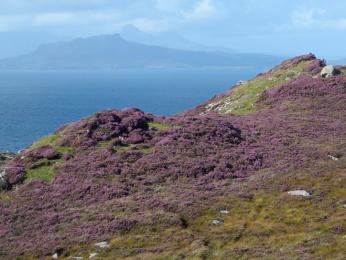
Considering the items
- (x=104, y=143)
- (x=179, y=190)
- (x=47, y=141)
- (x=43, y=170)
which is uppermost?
(x=47, y=141)

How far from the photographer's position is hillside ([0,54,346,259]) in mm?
28562

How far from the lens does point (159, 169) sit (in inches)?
1518

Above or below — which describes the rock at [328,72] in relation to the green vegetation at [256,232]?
above

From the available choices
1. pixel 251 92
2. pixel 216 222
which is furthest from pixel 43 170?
pixel 251 92

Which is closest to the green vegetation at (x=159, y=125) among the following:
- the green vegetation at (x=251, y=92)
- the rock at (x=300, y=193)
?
the green vegetation at (x=251, y=92)

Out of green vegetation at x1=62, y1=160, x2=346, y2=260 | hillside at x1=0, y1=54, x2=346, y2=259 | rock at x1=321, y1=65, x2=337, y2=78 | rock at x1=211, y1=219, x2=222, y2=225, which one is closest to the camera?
green vegetation at x1=62, y1=160, x2=346, y2=260

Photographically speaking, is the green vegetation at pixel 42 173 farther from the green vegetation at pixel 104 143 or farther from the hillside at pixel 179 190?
the green vegetation at pixel 104 143

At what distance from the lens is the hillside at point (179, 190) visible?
28562mm

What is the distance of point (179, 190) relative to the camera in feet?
116

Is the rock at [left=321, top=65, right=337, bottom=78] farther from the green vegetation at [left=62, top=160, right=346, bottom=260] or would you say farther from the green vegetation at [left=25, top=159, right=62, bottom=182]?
the green vegetation at [left=25, top=159, right=62, bottom=182]

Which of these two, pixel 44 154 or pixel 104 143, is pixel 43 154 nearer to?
pixel 44 154

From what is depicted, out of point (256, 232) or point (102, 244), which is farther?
point (256, 232)

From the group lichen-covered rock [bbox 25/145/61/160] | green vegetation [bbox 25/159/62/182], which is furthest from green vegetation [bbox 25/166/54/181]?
lichen-covered rock [bbox 25/145/61/160]

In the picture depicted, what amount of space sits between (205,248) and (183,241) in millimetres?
1755
